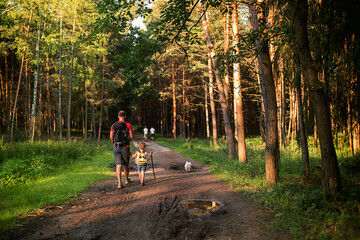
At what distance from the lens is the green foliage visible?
802 cm

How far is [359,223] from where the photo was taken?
3490mm

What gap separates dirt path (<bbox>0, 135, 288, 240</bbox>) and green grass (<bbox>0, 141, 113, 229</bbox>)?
494 mm

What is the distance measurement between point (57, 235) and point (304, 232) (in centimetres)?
Result: 414

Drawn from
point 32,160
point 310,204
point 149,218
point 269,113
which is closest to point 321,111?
point 310,204

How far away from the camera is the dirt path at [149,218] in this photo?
399 cm

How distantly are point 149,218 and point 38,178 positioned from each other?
5.84 meters

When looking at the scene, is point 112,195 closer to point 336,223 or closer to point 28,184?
point 28,184

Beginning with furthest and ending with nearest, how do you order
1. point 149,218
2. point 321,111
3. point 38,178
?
point 38,178 < point 149,218 < point 321,111

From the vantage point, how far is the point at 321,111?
4617 mm

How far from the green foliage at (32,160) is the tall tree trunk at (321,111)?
8717 mm

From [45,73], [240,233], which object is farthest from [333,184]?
[45,73]

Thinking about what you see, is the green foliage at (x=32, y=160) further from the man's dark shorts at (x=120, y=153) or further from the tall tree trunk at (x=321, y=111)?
the tall tree trunk at (x=321, y=111)

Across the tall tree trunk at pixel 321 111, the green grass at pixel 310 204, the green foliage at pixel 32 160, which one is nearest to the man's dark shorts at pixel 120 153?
the green foliage at pixel 32 160

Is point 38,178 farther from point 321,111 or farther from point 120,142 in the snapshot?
point 321,111
